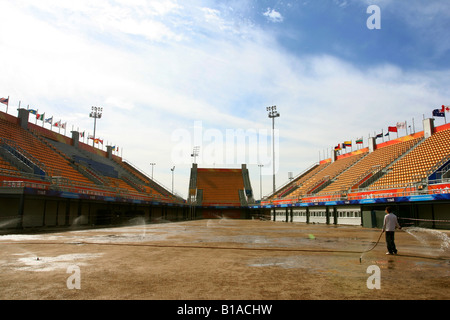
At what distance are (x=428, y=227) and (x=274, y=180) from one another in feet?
120

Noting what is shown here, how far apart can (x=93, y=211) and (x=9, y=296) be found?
35.1 metres

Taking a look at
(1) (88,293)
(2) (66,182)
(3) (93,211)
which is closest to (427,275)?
(1) (88,293)

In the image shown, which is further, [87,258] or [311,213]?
[311,213]

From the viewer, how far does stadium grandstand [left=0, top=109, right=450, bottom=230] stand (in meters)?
26.3

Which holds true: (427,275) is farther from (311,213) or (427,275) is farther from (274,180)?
(274,180)

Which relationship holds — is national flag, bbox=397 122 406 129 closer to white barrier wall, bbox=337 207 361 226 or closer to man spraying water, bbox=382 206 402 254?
white barrier wall, bbox=337 207 361 226

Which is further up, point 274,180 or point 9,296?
point 274,180

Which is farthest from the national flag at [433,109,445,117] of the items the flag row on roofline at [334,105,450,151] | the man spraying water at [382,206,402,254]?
the man spraying water at [382,206,402,254]

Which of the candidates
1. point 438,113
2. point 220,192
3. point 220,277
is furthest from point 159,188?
point 220,277

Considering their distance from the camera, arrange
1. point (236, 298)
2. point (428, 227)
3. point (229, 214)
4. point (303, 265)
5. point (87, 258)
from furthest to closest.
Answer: point (229, 214)
point (428, 227)
point (87, 258)
point (303, 265)
point (236, 298)
